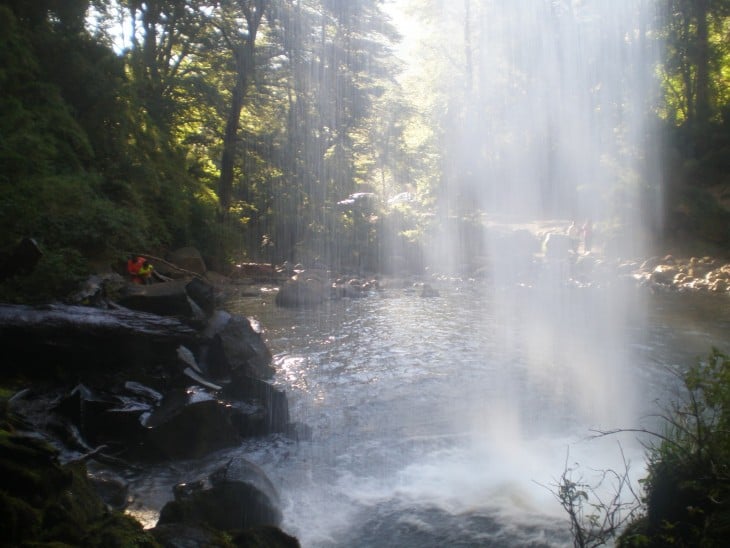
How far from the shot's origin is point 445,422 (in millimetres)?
8031

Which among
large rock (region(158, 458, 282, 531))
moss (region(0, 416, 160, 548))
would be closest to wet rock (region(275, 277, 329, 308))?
large rock (region(158, 458, 282, 531))

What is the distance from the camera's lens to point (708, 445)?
12.0ft

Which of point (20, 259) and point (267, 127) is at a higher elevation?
point (267, 127)

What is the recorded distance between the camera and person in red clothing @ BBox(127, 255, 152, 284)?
1203 centimetres

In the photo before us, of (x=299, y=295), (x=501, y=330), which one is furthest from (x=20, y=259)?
(x=501, y=330)

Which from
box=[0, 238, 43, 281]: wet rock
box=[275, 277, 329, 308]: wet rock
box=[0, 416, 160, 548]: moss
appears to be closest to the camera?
box=[0, 416, 160, 548]: moss

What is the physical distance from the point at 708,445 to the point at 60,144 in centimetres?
1393

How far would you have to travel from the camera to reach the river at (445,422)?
5.41m

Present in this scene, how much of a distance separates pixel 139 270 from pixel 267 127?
1707 centimetres

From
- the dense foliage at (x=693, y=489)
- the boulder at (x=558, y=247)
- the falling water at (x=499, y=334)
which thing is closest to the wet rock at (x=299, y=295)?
the falling water at (x=499, y=334)

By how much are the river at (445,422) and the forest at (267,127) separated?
5.47m

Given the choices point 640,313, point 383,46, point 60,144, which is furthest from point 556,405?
point 383,46

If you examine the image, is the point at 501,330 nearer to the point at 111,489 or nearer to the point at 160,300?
the point at 160,300

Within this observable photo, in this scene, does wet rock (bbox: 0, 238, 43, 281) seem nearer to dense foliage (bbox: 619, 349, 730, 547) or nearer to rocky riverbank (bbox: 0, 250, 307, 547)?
rocky riverbank (bbox: 0, 250, 307, 547)
